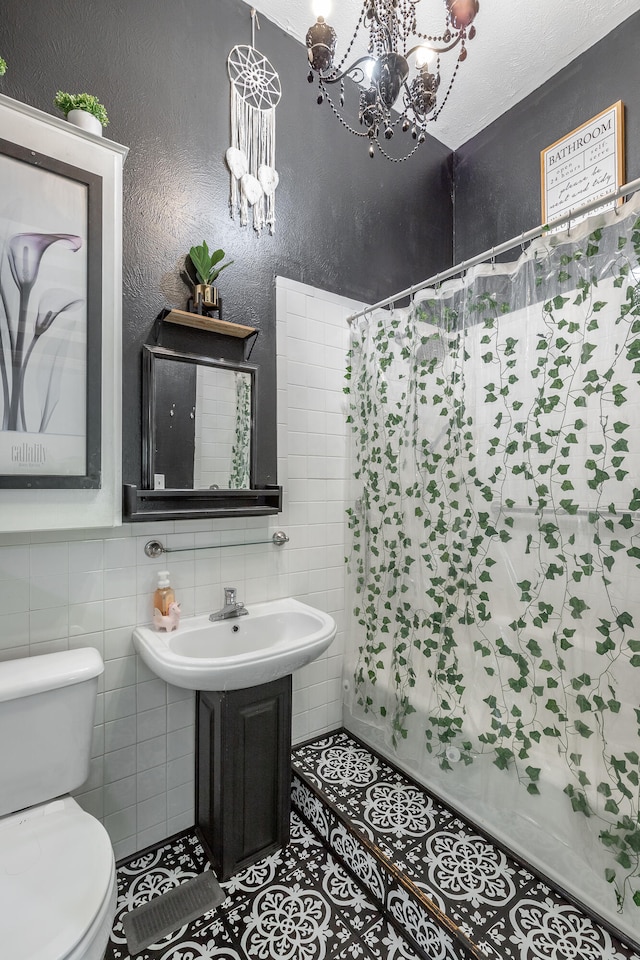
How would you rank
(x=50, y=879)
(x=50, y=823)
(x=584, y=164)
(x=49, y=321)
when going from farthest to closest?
1. (x=584, y=164)
2. (x=49, y=321)
3. (x=50, y=823)
4. (x=50, y=879)

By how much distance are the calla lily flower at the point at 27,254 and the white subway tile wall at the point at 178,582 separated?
2.33 ft

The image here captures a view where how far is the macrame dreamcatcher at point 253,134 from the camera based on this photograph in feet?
5.89

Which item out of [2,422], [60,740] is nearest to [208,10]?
[2,422]

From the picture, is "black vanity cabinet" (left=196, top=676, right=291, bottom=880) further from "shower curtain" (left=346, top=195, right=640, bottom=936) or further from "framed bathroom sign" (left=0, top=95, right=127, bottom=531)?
"framed bathroom sign" (left=0, top=95, right=127, bottom=531)

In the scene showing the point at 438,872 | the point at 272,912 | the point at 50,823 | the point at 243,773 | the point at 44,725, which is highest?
the point at 44,725

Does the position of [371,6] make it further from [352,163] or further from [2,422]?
[2,422]

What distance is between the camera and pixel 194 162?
1692mm

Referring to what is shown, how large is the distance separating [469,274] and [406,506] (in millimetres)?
866

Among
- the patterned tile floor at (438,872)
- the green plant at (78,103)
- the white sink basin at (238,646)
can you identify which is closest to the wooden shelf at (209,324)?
the green plant at (78,103)

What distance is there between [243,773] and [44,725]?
2.13 feet

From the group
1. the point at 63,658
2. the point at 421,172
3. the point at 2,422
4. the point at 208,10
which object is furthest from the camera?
the point at 421,172

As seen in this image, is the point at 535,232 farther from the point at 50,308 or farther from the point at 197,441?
the point at 50,308

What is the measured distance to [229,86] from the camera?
5.88 ft

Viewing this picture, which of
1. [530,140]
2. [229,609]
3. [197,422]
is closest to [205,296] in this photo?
[197,422]
